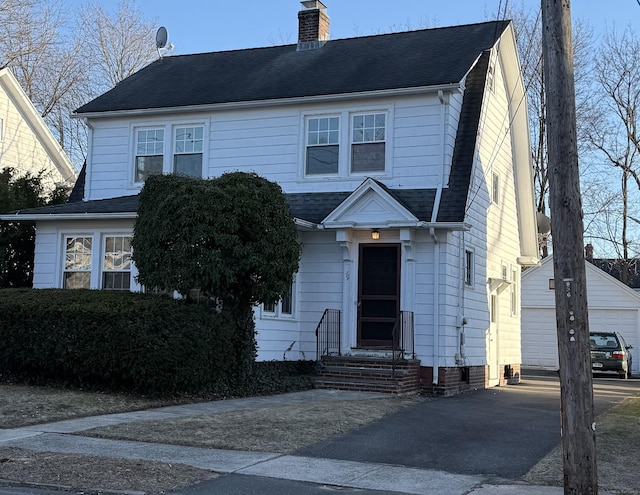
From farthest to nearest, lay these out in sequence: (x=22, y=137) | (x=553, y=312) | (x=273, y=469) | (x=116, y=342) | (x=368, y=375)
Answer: (x=553, y=312)
(x=22, y=137)
(x=368, y=375)
(x=116, y=342)
(x=273, y=469)

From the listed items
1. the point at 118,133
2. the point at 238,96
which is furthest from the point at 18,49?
the point at 238,96

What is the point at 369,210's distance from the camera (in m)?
16.1

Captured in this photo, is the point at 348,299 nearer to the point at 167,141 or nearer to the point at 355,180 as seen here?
the point at 355,180

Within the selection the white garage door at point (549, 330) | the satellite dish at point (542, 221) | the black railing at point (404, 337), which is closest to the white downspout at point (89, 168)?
the black railing at point (404, 337)

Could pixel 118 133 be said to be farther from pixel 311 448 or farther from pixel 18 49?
pixel 18 49

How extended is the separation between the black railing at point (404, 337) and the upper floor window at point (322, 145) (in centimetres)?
360

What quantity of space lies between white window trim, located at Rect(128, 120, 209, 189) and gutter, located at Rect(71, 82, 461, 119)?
291 millimetres

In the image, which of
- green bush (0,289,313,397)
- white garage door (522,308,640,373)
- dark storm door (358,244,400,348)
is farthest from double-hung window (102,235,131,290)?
white garage door (522,308,640,373)

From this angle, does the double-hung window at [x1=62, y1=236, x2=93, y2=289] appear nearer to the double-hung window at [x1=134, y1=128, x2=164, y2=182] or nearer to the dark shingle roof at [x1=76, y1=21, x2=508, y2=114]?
the double-hung window at [x1=134, y1=128, x2=164, y2=182]

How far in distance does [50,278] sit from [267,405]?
270 inches

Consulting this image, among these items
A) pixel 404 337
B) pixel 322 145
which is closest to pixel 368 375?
pixel 404 337

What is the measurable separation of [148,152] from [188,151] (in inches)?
40.2

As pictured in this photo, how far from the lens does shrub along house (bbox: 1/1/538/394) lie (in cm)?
1600

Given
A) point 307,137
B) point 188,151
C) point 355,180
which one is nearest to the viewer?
point 355,180
